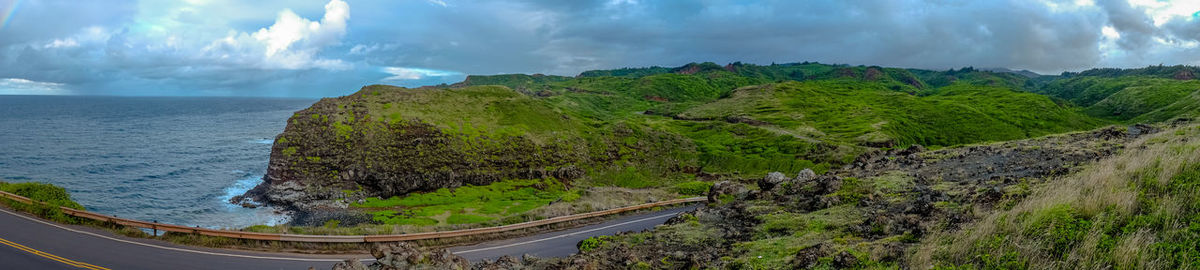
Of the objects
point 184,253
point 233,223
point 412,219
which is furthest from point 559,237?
point 233,223

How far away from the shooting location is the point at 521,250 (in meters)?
27.2

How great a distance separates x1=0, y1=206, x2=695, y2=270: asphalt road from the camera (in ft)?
69.1

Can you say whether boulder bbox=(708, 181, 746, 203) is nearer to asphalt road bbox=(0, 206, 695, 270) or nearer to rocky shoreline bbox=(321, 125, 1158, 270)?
rocky shoreline bbox=(321, 125, 1158, 270)

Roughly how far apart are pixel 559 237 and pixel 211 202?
61097 mm

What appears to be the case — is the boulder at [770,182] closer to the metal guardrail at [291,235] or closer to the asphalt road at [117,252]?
the metal guardrail at [291,235]

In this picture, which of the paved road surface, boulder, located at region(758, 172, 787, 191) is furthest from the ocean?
boulder, located at region(758, 172, 787, 191)

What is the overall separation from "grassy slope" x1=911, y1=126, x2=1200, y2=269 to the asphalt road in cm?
1794

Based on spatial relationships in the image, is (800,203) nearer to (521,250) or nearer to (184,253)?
(521,250)

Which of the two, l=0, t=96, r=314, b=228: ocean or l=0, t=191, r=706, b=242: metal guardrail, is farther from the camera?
l=0, t=96, r=314, b=228: ocean

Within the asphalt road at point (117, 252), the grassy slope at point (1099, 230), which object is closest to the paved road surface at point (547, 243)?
the asphalt road at point (117, 252)

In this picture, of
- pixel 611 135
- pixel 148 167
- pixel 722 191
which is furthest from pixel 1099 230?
A: pixel 148 167

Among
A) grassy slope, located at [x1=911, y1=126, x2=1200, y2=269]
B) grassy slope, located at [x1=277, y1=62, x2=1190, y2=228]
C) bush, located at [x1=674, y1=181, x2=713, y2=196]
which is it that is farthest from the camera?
grassy slope, located at [x1=277, y1=62, x2=1190, y2=228]

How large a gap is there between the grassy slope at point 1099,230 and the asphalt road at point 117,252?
17.9 meters

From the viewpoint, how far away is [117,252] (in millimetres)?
22516
